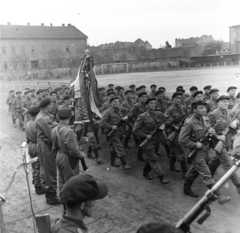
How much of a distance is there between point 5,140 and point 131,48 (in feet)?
153

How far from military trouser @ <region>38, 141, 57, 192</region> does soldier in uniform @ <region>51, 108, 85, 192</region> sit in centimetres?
66

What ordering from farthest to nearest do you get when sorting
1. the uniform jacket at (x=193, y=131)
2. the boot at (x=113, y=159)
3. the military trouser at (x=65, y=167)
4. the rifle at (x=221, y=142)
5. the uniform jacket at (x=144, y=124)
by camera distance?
the boot at (x=113, y=159), the uniform jacket at (x=144, y=124), the uniform jacket at (x=193, y=131), the rifle at (x=221, y=142), the military trouser at (x=65, y=167)

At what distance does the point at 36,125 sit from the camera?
5828mm

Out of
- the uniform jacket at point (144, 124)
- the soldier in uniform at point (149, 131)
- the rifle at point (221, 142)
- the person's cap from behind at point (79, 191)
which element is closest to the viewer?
the person's cap from behind at point (79, 191)

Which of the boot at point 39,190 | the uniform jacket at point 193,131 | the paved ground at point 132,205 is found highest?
the uniform jacket at point 193,131

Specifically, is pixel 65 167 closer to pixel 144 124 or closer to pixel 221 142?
pixel 144 124

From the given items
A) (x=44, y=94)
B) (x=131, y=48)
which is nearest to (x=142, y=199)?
(x=44, y=94)

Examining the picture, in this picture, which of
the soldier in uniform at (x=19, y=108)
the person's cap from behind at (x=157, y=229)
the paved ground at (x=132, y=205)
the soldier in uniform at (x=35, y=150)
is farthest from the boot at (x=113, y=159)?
the soldier in uniform at (x=19, y=108)

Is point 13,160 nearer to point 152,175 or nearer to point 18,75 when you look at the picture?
point 152,175

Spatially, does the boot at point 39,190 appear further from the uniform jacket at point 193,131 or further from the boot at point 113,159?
the uniform jacket at point 193,131

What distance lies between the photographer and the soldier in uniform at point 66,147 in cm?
497

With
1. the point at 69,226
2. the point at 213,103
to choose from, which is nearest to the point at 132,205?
the point at 69,226

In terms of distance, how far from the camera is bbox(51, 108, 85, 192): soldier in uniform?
16.3 ft

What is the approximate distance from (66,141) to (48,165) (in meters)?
1.22
